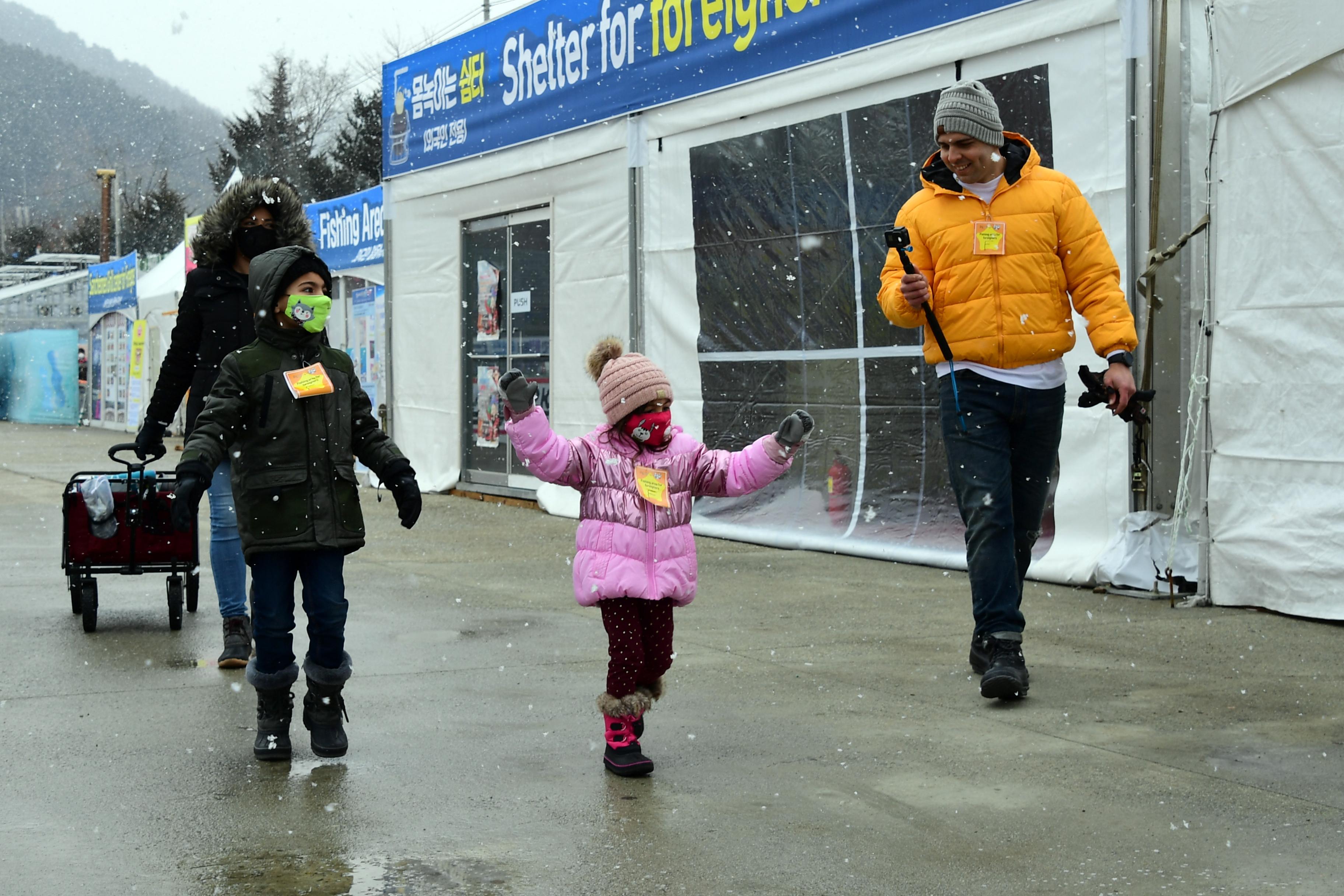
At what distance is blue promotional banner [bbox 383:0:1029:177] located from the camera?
357 inches

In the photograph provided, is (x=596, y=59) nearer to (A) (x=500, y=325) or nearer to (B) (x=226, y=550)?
(A) (x=500, y=325)

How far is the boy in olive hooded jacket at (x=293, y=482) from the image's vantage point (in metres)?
4.44

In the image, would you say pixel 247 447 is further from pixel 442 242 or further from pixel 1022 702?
pixel 442 242

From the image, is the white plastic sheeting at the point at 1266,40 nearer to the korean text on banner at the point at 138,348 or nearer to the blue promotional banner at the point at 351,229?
the blue promotional banner at the point at 351,229

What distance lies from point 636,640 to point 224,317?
2.39m

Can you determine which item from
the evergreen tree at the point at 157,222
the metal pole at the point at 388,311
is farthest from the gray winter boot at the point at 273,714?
the evergreen tree at the point at 157,222

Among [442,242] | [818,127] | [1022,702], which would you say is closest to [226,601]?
[1022,702]

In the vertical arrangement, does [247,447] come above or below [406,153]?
below

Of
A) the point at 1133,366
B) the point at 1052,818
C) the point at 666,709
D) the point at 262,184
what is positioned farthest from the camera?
the point at 1133,366

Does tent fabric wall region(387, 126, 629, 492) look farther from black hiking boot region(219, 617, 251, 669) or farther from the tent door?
black hiking boot region(219, 617, 251, 669)

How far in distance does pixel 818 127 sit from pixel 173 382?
472 cm

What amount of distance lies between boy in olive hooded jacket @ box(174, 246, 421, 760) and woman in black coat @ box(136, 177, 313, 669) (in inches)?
46.1

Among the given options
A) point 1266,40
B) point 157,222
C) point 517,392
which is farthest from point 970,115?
point 157,222

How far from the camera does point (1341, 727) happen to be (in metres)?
4.69
